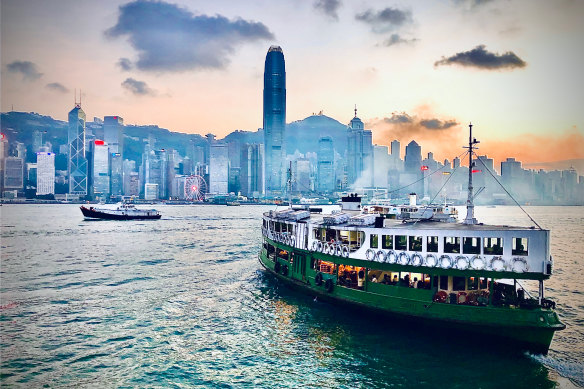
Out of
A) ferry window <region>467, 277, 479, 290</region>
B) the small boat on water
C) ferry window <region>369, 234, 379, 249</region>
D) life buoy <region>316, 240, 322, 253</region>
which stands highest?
ferry window <region>369, 234, 379, 249</region>

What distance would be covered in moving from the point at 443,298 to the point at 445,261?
2.11 m

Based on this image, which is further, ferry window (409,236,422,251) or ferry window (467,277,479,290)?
ferry window (409,236,422,251)

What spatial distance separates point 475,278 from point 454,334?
346 cm

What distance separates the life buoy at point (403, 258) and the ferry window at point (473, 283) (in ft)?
11.8

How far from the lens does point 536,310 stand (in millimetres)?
19812

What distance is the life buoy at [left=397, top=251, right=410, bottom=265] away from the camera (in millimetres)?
23391

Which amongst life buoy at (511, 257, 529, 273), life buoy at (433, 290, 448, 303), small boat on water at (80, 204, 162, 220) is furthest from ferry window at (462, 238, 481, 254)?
small boat on water at (80, 204, 162, 220)

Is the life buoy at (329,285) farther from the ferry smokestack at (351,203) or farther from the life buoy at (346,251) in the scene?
the ferry smokestack at (351,203)

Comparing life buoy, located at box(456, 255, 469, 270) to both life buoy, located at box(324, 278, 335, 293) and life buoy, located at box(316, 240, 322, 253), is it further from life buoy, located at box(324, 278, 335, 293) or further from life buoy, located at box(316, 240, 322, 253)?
life buoy, located at box(316, 240, 322, 253)

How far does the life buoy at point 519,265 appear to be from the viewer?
20703mm

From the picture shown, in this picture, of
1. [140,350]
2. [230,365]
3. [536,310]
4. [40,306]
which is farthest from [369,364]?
[40,306]

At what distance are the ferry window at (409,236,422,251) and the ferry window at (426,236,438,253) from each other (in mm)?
520

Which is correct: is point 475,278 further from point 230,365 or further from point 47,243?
point 47,243

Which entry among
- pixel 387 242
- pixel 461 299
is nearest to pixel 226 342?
pixel 387 242
